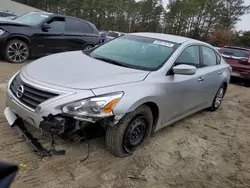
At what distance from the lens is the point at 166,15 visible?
54.9 m

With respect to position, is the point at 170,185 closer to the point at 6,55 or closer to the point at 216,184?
the point at 216,184

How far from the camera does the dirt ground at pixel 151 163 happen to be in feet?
9.68

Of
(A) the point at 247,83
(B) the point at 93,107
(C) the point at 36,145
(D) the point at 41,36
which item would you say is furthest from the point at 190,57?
(A) the point at 247,83

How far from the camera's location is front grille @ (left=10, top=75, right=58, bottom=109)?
299 centimetres

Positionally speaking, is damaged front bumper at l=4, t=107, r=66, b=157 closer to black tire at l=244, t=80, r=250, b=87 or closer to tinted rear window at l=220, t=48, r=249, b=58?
black tire at l=244, t=80, r=250, b=87

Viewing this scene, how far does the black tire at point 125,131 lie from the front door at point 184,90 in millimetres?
452

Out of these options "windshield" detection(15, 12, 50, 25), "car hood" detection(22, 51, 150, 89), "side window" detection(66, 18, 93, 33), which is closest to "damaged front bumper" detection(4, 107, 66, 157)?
"car hood" detection(22, 51, 150, 89)

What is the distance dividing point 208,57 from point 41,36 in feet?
16.5

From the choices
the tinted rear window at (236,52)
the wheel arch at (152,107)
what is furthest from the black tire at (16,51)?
the tinted rear window at (236,52)

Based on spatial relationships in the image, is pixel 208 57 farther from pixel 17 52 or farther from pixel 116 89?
pixel 17 52

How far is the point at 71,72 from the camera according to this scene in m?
3.37

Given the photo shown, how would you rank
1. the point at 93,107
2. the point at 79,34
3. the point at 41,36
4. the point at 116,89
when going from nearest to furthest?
the point at 93,107 → the point at 116,89 → the point at 41,36 → the point at 79,34

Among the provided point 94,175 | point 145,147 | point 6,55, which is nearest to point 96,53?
point 145,147

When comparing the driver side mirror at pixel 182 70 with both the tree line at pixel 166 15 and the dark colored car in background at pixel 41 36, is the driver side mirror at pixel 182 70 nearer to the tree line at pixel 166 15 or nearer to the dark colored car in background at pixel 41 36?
the dark colored car in background at pixel 41 36
